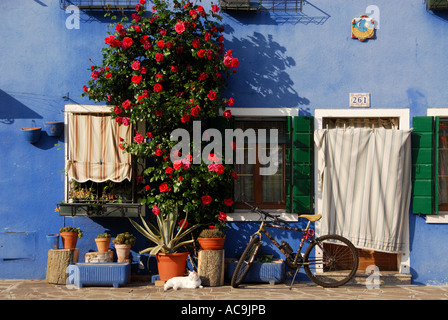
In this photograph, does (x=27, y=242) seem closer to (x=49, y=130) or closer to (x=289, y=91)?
(x=49, y=130)

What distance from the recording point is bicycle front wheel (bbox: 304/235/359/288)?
8.19 meters

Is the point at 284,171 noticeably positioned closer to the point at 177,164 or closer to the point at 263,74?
the point at 263,74

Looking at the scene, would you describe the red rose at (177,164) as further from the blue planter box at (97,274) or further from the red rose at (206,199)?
the blue planter box at (97,274)

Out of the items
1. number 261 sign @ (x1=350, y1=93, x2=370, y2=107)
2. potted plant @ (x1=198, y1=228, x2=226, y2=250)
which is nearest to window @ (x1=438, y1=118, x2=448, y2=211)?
number 261 sign @ (x1=350, y1=93, x2=370, y2=107)

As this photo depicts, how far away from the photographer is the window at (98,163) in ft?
28.2

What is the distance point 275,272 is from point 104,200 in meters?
2.80

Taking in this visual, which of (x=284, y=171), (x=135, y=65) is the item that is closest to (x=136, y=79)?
(x=135, y=65)

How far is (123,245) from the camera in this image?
8.48m

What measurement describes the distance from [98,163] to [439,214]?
Result: 5.33 meters

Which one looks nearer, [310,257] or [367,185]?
[310,257]

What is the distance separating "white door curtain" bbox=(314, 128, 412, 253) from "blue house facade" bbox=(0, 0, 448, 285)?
146mm

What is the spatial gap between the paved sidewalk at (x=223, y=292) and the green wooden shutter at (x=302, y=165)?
1240mm

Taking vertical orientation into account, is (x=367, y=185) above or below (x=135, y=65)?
below

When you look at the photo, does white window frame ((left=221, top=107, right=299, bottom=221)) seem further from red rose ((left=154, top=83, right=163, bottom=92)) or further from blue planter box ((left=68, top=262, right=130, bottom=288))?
blue planter box ((left=68, top=262, right=130, bottom=288))
